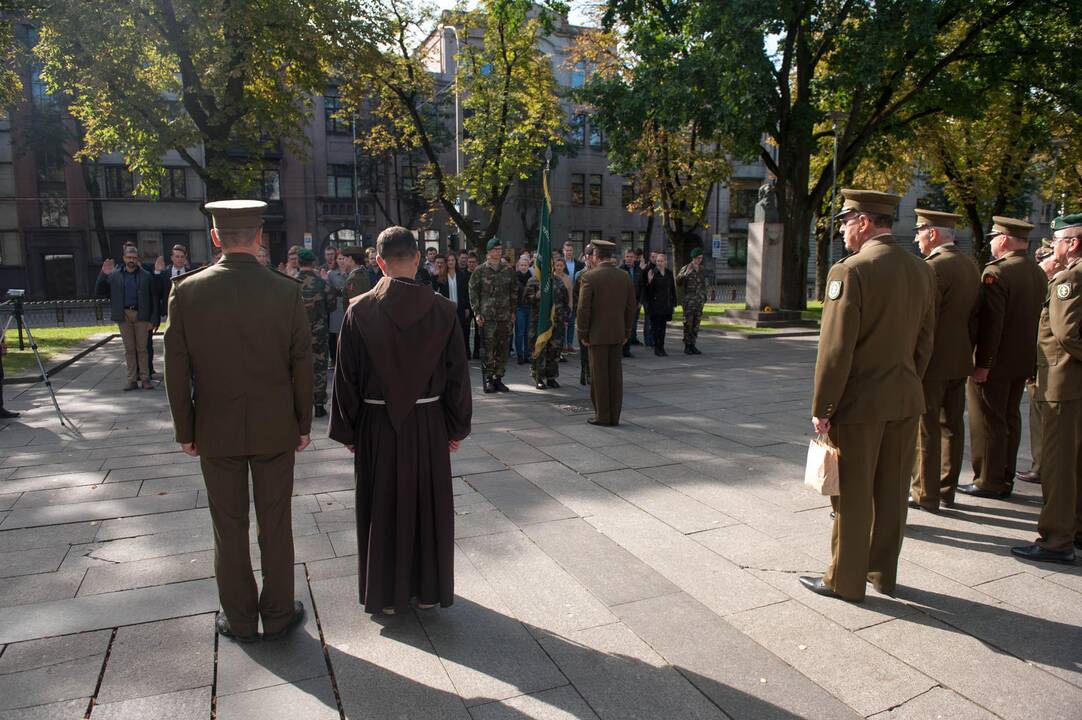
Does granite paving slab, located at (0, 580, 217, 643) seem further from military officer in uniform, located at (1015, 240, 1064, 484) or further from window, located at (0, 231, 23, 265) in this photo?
window, located at (0, 231, 23, 265)

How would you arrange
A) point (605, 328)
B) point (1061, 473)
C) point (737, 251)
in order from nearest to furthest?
point (1061, 473) → point (605, 328) → point (737, 251)

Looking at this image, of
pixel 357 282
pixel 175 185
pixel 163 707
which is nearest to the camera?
pixel 163 707

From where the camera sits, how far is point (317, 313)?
8.66m

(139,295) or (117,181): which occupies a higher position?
(117,181)

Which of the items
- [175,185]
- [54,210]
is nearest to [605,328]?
[175,185]

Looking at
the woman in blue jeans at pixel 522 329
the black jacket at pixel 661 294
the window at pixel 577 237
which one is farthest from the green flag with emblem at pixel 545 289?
the window at pixel 577 237

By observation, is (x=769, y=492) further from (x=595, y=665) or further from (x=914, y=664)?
(x=595, y=665)

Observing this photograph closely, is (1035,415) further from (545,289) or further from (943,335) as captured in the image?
(545,289)

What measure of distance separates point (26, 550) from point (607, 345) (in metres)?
5.47

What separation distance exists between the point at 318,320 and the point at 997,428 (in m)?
6.78

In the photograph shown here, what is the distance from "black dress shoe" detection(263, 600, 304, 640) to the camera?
11.8 feet

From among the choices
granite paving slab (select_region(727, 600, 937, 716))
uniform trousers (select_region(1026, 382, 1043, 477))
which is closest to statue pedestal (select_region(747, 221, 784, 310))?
uniform trousers (select_region(1026, 382, 1043, 477))

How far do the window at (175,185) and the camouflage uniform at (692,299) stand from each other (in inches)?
1356

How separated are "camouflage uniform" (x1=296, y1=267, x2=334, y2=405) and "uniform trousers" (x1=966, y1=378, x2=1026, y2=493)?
6.50 metres
